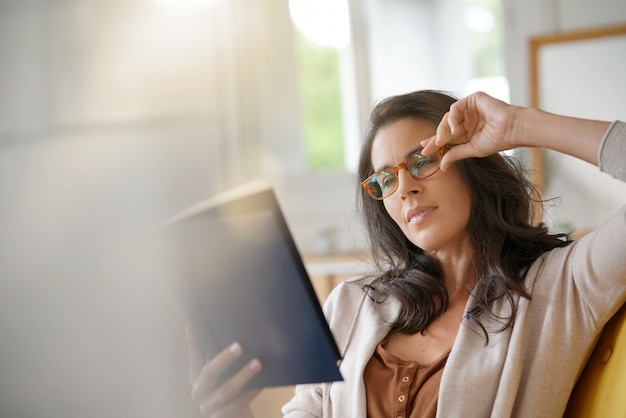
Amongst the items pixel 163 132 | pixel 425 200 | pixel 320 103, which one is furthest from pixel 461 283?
pixel 320 103

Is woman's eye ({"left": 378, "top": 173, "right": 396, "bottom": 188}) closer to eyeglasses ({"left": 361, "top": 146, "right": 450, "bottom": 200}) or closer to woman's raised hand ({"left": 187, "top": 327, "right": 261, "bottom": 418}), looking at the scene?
eyeglasses ({"left": 361, "top": 146, "right": 450, "bottom": 200})

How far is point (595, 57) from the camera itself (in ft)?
11.6

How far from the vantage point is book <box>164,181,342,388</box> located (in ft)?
3.72

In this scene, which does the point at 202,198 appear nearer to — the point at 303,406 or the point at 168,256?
the point at 303,406

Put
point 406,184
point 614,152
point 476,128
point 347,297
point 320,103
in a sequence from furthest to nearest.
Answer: point 320,103 < point 347,297 < point 406,184 < point 476,128 < point 614,152

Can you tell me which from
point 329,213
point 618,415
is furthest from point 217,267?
point 329,213

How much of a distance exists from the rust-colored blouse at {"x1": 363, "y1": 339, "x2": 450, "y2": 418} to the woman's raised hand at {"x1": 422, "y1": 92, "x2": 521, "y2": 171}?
1.33 feet

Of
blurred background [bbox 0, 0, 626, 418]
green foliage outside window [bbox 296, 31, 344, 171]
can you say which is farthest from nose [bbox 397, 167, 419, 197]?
green foliage outside window [bbox 296, 31, 344, 171]

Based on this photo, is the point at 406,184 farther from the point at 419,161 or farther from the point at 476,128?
the point at 476,128

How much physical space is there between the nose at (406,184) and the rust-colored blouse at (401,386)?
0.33 m

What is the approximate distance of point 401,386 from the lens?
1.42 metres

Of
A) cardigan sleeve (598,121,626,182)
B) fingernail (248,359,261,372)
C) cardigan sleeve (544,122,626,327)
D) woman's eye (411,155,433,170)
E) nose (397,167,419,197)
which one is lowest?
fingernail (248,359,261,372)

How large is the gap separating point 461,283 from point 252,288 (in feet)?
1.94

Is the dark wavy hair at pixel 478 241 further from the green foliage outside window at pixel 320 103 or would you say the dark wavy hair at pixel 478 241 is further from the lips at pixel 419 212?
the green foliage outside window at pixel 320 103
